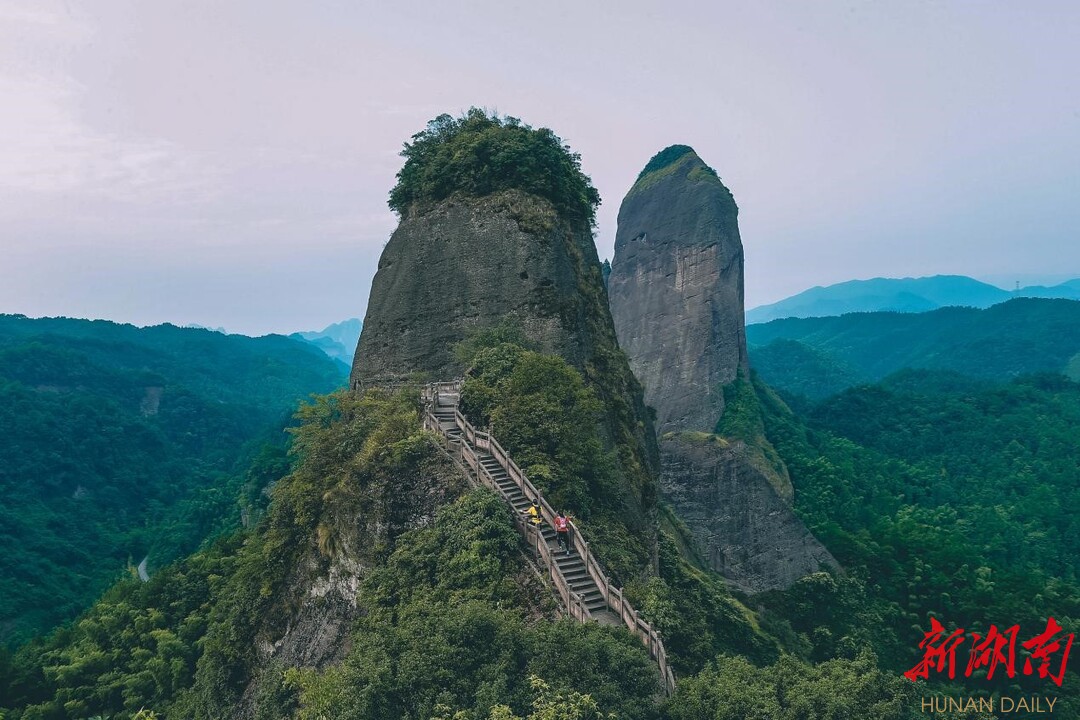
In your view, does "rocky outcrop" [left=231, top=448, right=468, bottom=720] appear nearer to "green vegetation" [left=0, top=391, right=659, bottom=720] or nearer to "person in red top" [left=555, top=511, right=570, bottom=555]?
"green vegetation" [left=0, top=391, right=659, bottom=720]

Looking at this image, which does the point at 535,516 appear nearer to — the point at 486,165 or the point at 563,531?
the point at 563,531

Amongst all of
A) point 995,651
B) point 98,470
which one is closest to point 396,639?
point 995,651

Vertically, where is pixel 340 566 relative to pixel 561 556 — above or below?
below

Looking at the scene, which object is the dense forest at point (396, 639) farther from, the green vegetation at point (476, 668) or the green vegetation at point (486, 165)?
the green vegetation at point (486, 165)

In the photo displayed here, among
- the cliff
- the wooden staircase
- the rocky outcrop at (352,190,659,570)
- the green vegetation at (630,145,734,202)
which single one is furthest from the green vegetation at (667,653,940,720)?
the green vegetation at (630,145,734,202)

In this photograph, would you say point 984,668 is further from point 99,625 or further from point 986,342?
point 986,342

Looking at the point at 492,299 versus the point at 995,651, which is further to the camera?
the point at 995,651
